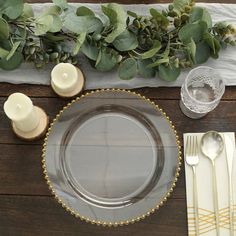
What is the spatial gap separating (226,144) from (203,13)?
19cm

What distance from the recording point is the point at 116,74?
731 millimetres

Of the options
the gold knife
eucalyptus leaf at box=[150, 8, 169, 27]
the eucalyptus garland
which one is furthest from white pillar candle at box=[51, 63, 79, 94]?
the gold knife

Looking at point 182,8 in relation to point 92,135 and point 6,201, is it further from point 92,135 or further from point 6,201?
point 6,201

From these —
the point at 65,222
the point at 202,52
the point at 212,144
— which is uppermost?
the point at 202,52

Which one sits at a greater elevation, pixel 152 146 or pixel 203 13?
pixel 203 13

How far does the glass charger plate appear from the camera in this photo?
2.22ft

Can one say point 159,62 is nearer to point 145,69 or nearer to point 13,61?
point 145,69

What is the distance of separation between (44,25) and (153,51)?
0.15m

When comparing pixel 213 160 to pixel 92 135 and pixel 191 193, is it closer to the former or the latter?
pixel 191 193

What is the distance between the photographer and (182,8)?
2.27 ft

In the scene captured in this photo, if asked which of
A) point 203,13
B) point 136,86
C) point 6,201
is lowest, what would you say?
point 6,201

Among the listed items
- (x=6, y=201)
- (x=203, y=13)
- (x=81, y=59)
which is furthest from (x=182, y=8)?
(x=6, y=201)

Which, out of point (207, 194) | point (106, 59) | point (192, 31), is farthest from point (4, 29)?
point (207, 194)

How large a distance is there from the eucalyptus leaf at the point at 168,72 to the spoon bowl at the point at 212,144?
9cm
